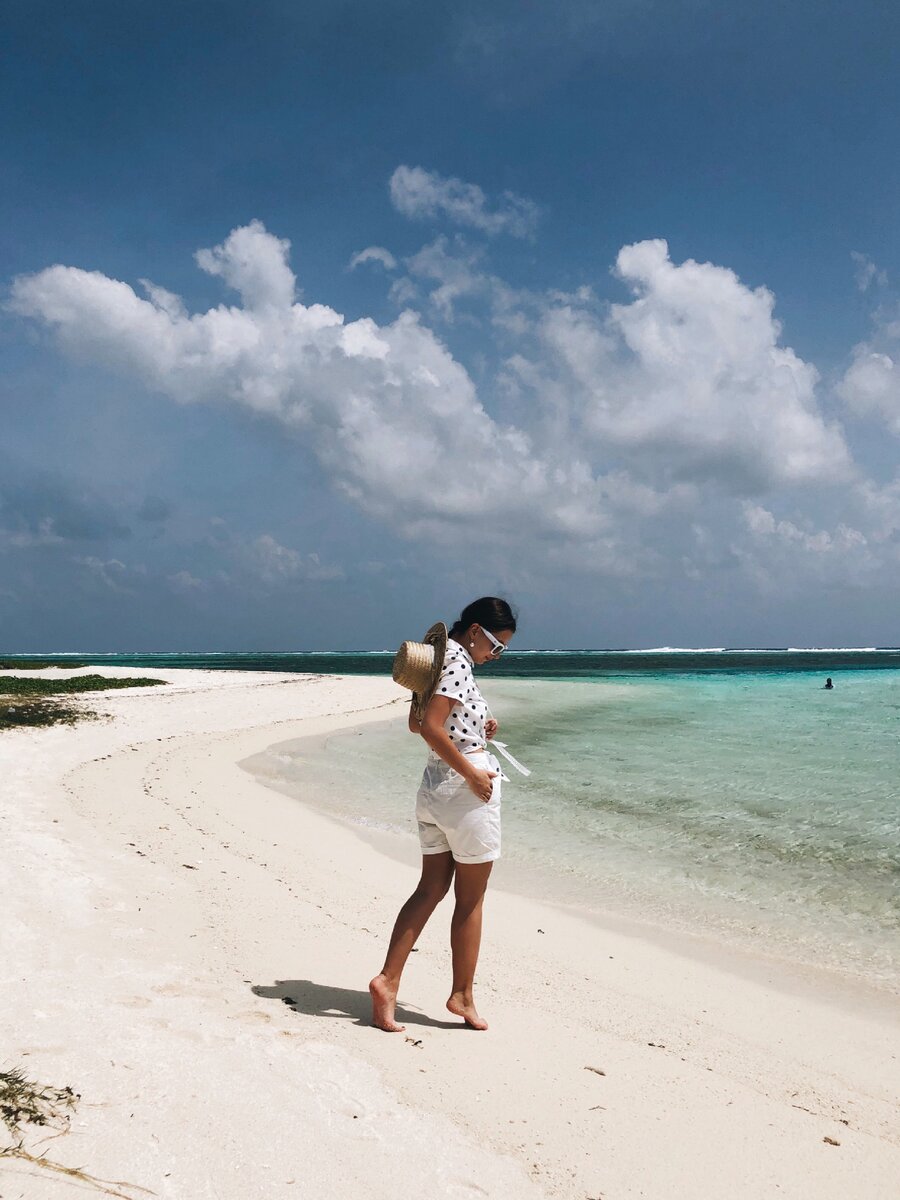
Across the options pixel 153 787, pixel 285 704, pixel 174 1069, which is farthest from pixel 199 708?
pixel 174 1069

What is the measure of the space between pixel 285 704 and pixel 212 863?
23.1m

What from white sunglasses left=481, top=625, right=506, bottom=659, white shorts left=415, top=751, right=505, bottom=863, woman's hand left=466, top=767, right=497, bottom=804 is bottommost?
white shorts left=415, top=751, right=505, bottom=863

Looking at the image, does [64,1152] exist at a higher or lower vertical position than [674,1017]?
higher

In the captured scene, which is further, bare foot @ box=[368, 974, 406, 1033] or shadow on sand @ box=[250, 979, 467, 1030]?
shadow on sand @ box=[250, 979, 467, 1030]

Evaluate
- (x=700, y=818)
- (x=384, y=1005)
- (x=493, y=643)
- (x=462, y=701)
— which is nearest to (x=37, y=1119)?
(x=384, y=1005)

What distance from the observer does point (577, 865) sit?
29.0ft

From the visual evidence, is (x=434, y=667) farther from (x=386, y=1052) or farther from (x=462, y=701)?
(x=386, y=1052)

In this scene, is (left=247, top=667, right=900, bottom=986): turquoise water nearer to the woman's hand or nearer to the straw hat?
the woman's hand

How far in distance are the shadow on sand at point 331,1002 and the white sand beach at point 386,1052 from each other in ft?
0.07

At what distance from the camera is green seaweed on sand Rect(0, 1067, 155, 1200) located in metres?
2.53

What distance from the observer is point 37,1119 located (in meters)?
2.79

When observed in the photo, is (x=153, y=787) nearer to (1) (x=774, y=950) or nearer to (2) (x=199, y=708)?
(1) (x=774, y=950)

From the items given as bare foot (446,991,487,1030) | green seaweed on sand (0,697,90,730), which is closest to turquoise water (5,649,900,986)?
bare foot (446,991,487,1030)

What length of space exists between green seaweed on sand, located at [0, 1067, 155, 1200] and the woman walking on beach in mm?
1600
